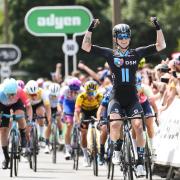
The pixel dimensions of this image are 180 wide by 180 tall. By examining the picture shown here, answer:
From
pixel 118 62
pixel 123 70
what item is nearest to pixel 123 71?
pixel 123 70

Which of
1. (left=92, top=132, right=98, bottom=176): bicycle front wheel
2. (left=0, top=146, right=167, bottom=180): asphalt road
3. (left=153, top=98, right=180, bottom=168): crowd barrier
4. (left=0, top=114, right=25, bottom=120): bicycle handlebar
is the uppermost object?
(left=0, top=114, right=25, bottom=120): bicycle handlebar

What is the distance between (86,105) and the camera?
17.9m

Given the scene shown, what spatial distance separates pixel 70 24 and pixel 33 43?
30.3 m

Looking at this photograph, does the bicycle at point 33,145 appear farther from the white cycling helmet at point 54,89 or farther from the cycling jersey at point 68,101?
the white cycling helmet at point 54,89

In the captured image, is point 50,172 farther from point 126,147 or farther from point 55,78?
point 55,78

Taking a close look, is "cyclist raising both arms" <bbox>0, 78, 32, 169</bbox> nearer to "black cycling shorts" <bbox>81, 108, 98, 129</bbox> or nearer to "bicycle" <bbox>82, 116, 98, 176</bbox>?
"bicycle" <bbox>82, 116, 98, 176</bbox>

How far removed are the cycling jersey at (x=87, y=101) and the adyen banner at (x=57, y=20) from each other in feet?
36.0

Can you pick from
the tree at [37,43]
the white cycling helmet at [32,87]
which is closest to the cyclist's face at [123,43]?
the white cycling helmet at [32,87]

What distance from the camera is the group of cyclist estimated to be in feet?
43.1

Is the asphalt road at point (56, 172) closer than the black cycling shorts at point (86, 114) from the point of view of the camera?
Yes

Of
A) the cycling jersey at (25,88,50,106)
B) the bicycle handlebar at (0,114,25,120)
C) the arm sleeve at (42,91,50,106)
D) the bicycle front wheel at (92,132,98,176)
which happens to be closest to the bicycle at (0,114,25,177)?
the bicycle handlebar at (0,114,25,120)

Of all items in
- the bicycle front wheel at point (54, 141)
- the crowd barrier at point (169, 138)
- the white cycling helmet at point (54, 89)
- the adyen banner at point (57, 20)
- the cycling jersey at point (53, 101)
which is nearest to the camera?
the crowd barrier at point (169, 138)

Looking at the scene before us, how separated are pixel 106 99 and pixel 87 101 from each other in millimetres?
1799

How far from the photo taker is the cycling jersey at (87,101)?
58.1 ft
